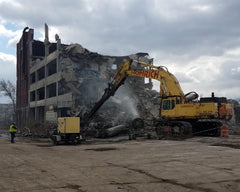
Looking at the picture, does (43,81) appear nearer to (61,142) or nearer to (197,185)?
(61,142)

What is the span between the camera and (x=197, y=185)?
6.54m

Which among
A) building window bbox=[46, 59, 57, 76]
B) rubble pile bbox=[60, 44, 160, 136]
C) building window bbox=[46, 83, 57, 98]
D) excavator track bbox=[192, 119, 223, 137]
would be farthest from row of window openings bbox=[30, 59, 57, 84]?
excavator track bbox=[192, 119, 223, 137]

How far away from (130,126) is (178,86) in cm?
566

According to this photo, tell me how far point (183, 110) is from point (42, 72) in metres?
38.1

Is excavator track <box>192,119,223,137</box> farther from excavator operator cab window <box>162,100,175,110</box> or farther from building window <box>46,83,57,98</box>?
building window <box>46,83,57,98</box>

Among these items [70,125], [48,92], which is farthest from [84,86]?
[70,125]

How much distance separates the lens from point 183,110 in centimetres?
2042

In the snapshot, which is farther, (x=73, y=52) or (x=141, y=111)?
(x=73, y=52)

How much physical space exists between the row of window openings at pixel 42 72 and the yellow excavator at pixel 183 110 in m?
25.3

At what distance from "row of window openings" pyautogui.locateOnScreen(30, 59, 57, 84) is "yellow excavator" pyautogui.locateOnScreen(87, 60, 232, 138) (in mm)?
25321

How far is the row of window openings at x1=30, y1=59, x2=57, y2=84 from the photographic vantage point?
46750 mm

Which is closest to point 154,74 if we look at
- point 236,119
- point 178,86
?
point 178,86

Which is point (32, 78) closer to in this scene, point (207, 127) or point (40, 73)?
point (40, 73)

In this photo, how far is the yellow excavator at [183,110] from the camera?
19.4 meters
